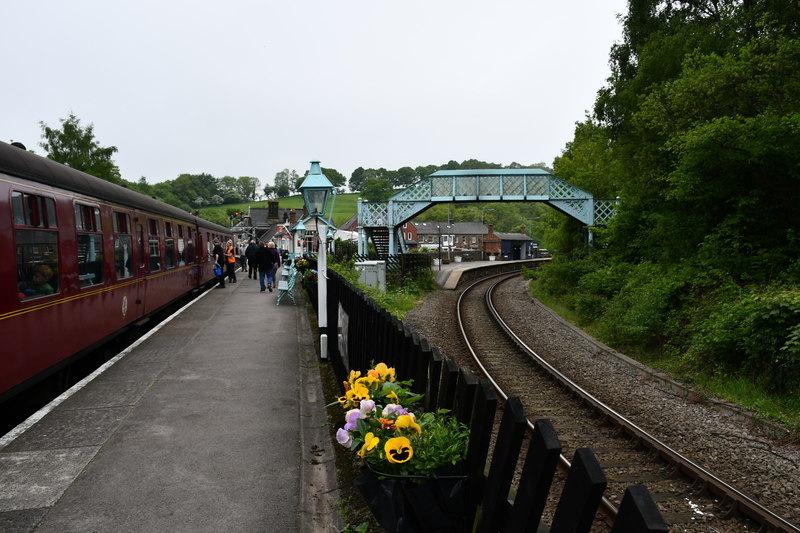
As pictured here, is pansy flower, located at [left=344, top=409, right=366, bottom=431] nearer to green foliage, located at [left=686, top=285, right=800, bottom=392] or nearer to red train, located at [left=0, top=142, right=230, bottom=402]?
red train, located at [left=0, top=142, right=230, bottom=402]

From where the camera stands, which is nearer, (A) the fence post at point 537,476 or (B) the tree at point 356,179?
(A) the fence post at point 537,476

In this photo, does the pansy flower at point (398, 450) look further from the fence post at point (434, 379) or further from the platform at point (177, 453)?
A: the platform at point (177, 453)

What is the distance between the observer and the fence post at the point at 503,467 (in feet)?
6.85

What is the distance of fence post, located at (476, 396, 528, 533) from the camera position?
2.09 meters

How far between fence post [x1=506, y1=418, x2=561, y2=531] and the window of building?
5541 millimetres

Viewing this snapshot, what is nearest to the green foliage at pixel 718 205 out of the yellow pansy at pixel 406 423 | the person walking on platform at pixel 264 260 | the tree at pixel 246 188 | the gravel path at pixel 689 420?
the gravel path at pixel 689 420

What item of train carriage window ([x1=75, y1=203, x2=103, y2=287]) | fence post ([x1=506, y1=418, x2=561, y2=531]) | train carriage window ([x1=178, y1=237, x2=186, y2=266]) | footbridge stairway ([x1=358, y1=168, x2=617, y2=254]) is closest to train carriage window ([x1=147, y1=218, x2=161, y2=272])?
train carriage window ([x1=178, y1=237, x2=186, y2=266])

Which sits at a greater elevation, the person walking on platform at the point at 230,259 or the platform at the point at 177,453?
the person walking on platform at the point at 230,259

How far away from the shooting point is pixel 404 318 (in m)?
16.5

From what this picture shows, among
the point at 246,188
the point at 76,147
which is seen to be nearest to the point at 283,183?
the point at 246,188

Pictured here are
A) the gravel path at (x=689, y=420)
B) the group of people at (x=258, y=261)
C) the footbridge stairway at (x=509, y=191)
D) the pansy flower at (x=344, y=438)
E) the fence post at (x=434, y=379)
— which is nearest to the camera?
the pansy flower at (x=344, y=438)

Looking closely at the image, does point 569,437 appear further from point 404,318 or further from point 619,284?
point 619,284

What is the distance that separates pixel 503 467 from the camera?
2.21 m

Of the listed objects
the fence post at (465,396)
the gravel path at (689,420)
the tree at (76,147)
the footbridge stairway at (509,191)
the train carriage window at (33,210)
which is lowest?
the gravel path at (689,420)
